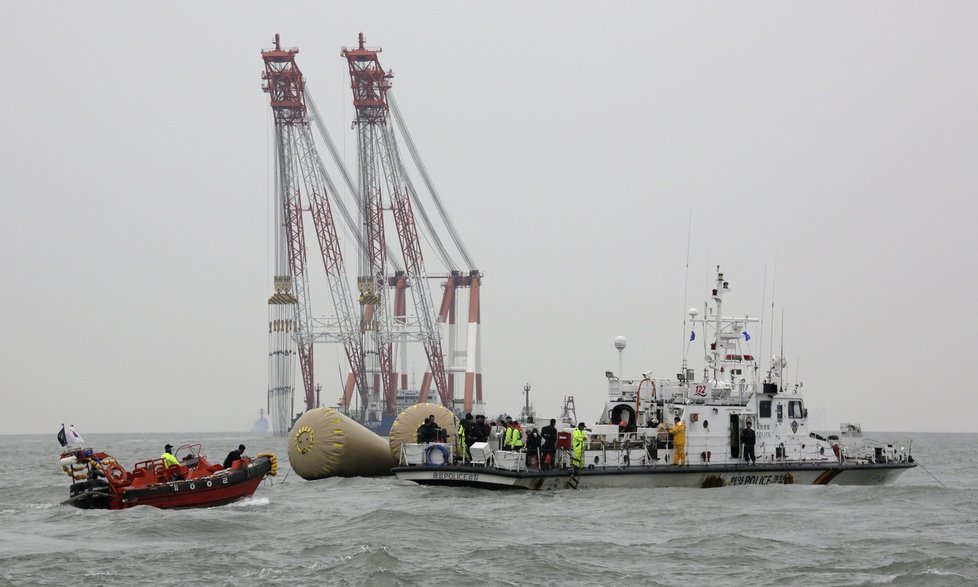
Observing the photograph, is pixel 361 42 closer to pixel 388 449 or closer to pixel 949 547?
pixel 388 449

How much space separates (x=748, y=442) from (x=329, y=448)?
406 inches

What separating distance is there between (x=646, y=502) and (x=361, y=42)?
85951mm

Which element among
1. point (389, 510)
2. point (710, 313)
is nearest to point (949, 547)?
point (389, 510)

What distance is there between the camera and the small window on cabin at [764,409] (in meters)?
32.2

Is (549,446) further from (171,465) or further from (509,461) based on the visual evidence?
(171,465)

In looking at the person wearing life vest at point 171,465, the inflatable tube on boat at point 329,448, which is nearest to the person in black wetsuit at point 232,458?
the person wearing life vest at point 171,465

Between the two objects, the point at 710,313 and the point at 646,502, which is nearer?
the point at 646,502

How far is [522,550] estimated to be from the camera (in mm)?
21062

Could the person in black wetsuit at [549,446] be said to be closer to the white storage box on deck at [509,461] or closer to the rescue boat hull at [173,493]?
the white storage box on deck at [509,461]

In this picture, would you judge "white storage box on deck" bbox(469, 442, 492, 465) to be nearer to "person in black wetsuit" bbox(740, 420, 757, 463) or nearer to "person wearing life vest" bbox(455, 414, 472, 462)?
"person wearing life vest" bbox(455, 414, 472, 462)

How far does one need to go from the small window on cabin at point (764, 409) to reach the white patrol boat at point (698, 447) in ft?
0.08

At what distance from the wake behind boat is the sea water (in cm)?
35

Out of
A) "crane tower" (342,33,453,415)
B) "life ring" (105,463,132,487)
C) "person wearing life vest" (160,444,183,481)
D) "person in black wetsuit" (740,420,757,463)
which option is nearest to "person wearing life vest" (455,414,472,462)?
"person wearing life vest" (160,444,183,481)

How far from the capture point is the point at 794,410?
32625mm
